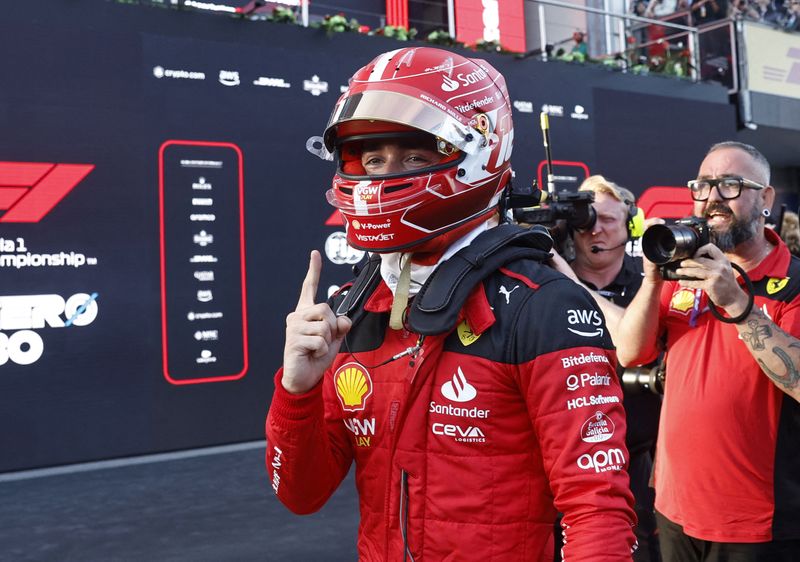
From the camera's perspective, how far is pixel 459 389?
1308 mm

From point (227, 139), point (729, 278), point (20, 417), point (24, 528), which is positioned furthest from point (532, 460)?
point (227, 139)

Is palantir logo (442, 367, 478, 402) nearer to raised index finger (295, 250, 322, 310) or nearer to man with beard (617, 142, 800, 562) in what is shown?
raised index finger (295, 250, 322, 310)

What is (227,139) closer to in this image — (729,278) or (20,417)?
(20,417)

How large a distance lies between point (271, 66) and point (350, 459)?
19.0ft

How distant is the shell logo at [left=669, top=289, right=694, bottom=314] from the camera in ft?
8.04

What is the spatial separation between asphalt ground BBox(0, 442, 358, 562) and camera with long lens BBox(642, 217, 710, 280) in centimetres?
245

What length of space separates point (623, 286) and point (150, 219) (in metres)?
4.07

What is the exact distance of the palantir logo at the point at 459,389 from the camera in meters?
1.30

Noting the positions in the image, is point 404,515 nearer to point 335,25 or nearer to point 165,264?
point 165,264

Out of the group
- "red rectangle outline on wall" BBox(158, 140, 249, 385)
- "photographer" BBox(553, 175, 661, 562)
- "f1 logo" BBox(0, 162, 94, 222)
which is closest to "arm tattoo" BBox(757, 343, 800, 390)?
"photographer" BBox(553, 175, 661, 562)

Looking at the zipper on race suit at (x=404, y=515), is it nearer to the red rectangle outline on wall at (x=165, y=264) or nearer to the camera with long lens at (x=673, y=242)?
the camera with long lens at (x=673, y=242)

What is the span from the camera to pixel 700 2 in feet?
36.7

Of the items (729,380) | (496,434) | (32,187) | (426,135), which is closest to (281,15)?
(32,187)

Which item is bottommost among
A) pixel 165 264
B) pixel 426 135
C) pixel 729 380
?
pixel 729 380
